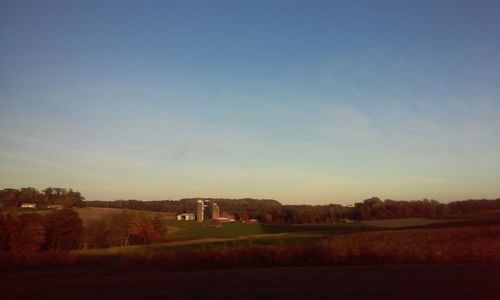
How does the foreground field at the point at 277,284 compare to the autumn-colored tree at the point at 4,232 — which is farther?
the autumn-colored tree at the point at 4,232

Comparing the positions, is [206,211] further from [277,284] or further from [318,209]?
[277,284]

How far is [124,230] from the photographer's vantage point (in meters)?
44.8

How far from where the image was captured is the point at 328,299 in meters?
12.1

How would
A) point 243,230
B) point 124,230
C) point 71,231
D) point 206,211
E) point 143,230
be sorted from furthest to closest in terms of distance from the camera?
point 206,211 → point 243,230 → point 143,230 → point 124,230 → point 71,231

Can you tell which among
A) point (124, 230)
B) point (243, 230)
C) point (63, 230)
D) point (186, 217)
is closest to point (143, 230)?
point (124, 230)

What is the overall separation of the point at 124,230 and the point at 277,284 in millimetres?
32548

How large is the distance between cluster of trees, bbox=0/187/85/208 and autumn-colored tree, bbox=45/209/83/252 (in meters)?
5.16

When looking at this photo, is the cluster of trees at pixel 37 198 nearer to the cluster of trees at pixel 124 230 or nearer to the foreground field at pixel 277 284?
the cluster of trees at pixel 124 230

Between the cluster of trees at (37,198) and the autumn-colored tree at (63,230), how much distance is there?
516 cm

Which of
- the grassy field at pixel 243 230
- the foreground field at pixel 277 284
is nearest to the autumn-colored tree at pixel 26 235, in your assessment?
the grassy field at pixel 243 230

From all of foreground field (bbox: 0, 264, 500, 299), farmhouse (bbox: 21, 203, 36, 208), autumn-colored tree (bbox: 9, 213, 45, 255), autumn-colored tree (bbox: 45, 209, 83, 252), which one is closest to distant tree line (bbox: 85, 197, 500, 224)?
farmhouse (bbox: 21, 203, 36, 208)

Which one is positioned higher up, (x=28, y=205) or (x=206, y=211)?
(x=206, y=211)

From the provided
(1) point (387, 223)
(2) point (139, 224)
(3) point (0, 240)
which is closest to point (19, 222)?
(3) point (0, 240)

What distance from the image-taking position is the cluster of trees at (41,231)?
35.7 metres
